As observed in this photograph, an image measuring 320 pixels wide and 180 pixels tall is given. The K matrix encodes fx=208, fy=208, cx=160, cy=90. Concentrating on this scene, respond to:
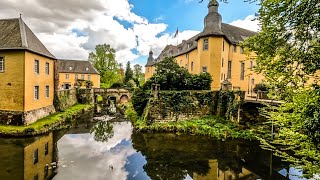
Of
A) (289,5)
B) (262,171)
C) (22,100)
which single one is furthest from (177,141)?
(22,100)

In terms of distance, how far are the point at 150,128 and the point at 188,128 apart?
291 centimetres

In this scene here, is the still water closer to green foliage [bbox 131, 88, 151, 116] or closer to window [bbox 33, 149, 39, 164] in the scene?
window [bbox 33, 149, 39, 164]

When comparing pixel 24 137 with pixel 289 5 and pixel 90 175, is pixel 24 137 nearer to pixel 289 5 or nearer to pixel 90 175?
pixel 90 175

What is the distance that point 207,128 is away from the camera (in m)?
15.8

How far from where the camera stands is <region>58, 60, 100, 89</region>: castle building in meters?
44.9

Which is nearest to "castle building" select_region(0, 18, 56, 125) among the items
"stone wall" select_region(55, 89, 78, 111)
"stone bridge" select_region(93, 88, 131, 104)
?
"stone wall" select_region(55, 89, 78, 111)

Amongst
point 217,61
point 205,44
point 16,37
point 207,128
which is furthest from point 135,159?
point 205,44

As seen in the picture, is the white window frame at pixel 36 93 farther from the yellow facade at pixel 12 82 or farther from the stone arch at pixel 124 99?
the stone arch at pixel 124 99

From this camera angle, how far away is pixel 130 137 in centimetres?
1484

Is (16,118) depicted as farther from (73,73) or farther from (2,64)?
(73,73)

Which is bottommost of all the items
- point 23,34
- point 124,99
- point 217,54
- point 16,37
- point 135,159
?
point 135,159

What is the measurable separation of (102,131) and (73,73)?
1279 inches

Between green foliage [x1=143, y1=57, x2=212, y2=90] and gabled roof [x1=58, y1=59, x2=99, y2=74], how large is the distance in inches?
1202

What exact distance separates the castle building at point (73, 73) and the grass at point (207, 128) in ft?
108
